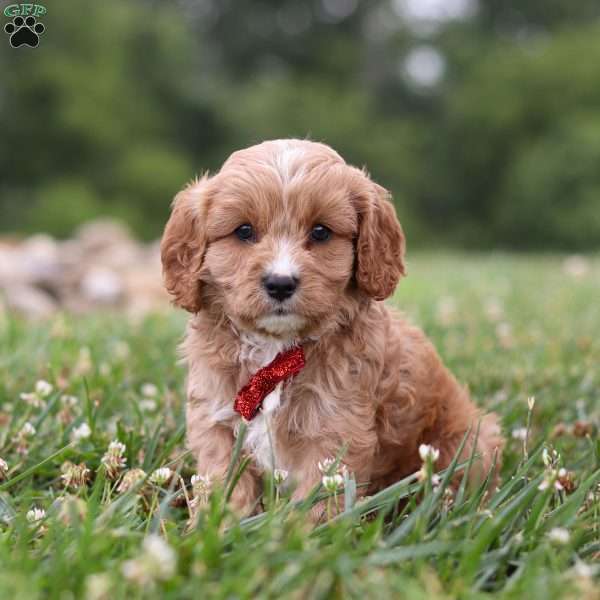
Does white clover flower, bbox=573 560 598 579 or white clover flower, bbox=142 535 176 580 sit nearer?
white clover flower, bbox=142 535 176 580

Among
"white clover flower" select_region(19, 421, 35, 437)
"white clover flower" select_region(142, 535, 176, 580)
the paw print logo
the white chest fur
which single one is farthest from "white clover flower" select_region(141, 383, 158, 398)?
"white clover flower" select_region(142, 535, 176, 580)

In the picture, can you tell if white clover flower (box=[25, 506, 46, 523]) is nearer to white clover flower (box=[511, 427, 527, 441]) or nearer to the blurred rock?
white clover flower (box=[511, 427, 527, 441])

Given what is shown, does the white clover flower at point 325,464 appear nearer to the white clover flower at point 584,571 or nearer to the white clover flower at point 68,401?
the white clover flower at point 584,571

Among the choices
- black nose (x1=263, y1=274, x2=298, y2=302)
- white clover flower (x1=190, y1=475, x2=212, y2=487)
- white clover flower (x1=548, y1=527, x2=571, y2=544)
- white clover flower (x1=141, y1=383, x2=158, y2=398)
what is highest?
black nose (x1=263, y1=274, x2=298, y2=302)

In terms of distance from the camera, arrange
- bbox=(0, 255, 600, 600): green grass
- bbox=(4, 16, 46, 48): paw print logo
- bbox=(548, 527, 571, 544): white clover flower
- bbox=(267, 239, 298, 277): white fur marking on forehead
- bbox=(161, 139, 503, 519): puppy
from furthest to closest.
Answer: bbox=(4, 16, 46, 48): paw print logo
bbox=(161, 139, 503, 519): puppy
bbox=(267, 239, 298, 277): white fur marking on forehead
bbox=(548, 527, 571, 544): white clover flower
bbox=(0, 255, 600, 600): green grass

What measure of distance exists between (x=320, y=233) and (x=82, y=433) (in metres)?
1.36

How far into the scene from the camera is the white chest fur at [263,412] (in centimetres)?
323

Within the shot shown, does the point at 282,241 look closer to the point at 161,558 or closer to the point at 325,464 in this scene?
the point at 325,464

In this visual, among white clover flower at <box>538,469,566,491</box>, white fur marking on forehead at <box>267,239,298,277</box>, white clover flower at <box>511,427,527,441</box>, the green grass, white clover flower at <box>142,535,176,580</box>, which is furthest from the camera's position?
white clover flower at <box>511,427,527,441</box>

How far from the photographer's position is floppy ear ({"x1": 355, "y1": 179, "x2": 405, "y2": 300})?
334 centimetres

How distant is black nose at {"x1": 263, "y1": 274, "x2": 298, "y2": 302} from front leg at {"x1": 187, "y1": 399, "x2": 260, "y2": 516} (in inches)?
22.6

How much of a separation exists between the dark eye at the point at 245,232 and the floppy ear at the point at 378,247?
434 mm

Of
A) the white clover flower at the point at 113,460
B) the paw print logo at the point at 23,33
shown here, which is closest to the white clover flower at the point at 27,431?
the white clover flower at the point at 113,460

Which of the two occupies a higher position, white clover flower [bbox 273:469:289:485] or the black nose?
the black nose
